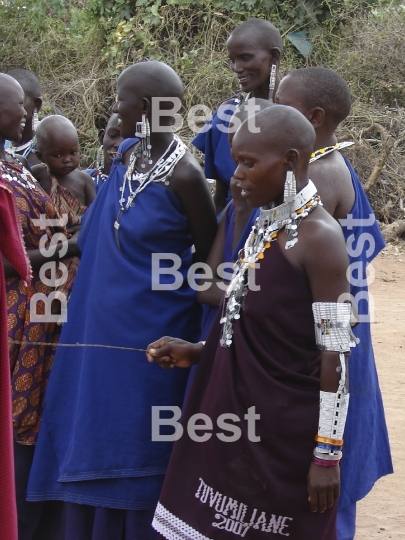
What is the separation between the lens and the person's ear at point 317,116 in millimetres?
2754

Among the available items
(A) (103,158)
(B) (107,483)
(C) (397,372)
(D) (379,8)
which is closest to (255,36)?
(A) (103,158)

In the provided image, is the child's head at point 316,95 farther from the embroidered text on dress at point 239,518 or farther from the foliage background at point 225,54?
the foliage background at point 225,54

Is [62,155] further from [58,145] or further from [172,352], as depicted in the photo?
[172,352]

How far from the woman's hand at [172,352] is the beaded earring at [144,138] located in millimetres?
725

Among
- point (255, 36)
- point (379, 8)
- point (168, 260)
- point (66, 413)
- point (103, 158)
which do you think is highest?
point (379, 8)

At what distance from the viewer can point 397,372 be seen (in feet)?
19.4

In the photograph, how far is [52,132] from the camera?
352 cm

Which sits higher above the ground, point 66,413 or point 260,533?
point 66,413

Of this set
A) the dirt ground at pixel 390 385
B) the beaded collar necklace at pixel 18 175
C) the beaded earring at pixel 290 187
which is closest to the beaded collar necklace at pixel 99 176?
the beaded collar necklace at pixel 18 175

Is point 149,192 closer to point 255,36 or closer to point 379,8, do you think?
point 255,36

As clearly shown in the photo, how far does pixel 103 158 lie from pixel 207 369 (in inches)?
89.6

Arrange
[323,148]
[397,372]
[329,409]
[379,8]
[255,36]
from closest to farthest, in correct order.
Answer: [329,409] → [323,148] → [255,36] → [397,372] → [379,8]

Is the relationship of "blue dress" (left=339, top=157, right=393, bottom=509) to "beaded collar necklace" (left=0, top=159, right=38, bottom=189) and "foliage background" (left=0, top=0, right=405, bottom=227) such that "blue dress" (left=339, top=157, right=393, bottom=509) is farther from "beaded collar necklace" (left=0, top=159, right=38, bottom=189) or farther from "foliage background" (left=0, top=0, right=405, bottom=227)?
"foliage background" (left=0, top=0, right=405, bottom=227)

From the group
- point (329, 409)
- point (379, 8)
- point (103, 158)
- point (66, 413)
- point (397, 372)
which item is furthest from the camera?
point (379, 8)
